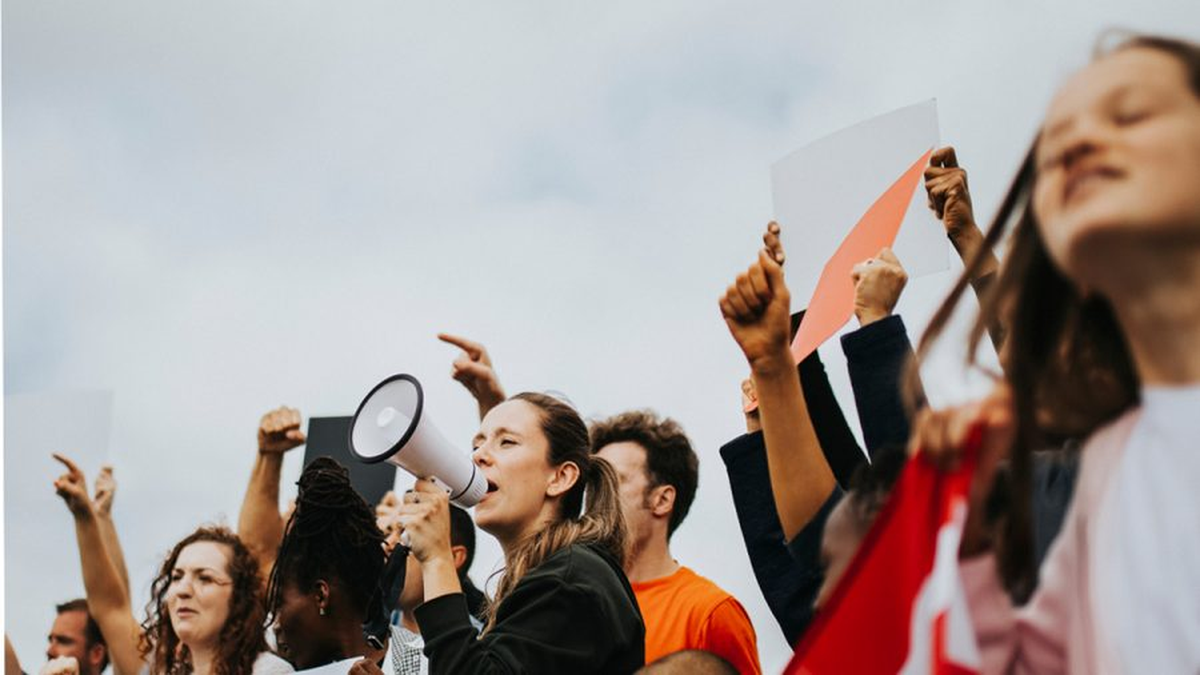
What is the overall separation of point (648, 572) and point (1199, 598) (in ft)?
9.50

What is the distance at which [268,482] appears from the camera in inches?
183

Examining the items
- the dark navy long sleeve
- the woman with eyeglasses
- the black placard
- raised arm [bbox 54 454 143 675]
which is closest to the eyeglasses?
the woman with eyeglasses

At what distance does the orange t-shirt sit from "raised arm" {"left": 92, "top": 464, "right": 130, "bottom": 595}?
2.10 m

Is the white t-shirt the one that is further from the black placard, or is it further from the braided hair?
the black placard

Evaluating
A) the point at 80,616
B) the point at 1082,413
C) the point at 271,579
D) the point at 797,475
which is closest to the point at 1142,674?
the point at 1082,413

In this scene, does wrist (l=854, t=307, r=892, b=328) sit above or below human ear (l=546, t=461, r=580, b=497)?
above

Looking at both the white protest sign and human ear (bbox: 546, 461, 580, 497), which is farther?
human ear (bbox: 546, 461, 580, 497)

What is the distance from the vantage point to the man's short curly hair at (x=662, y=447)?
4453 mm

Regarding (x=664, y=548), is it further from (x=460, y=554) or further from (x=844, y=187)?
(x=844, y=187)

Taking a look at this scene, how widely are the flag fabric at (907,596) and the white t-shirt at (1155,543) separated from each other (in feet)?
0.45

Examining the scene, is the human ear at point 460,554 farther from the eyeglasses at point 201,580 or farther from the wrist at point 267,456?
the eyeglasses at point 201,580

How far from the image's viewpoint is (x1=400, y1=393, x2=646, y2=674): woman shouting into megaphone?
9.23ft

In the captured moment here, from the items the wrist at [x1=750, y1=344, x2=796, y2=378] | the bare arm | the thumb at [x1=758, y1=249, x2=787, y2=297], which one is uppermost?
the thumb at [x1=758, y1=249, x2=787, y2=297]

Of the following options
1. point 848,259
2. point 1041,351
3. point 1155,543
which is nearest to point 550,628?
point 848,259
